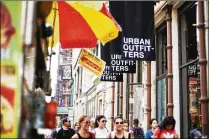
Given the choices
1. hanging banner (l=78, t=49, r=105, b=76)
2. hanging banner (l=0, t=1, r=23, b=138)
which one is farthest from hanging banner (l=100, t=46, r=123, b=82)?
hanging banner (l=0, t=1, r=23, b=138)

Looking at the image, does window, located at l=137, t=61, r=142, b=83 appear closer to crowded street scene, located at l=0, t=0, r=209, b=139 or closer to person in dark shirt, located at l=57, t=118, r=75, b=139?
crowded street scene, located at l=0, t=0, r=209, b=139

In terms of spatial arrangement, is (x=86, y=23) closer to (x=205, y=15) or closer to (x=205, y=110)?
(x=205, y=15)

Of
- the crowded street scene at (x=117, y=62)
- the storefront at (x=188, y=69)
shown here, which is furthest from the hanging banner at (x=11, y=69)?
the storefront at (x=188, y=69)

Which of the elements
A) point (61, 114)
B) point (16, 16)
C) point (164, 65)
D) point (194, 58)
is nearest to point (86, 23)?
point (194, 58)

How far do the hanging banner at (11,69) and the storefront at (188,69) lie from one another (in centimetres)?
713

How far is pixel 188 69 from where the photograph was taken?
11305mm

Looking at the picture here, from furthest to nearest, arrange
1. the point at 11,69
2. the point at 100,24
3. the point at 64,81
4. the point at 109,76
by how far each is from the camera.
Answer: the point at 64,81, the point at 109,76, the point at 100,24, the point at 11,69

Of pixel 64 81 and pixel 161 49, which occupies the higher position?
pixel 64 81

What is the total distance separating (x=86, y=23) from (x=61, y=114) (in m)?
62.3

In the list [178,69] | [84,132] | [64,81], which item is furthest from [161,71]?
[64,81]

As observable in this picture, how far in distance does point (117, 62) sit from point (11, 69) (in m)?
9.72

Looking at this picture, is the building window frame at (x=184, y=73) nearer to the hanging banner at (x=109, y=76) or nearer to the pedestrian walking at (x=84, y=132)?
the hanging banner at (x=109, y=76)

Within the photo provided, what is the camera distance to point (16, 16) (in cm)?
435

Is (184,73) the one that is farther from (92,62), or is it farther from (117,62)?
(92,62)
